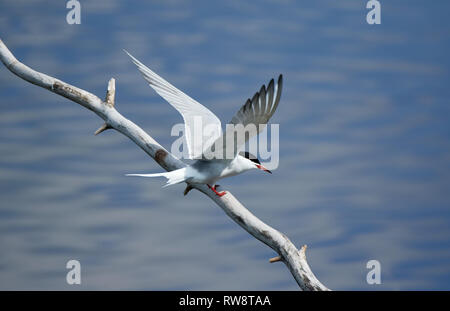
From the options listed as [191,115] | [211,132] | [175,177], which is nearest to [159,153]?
[191,115]

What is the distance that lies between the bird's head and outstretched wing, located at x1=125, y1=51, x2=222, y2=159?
17.5 inches

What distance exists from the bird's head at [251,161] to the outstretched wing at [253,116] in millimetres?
523

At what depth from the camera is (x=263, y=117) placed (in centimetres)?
448

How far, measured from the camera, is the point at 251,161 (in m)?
5.48

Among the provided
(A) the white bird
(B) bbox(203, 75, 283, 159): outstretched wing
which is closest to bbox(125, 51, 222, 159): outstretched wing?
(A) the white bird

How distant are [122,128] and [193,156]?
1327 mm

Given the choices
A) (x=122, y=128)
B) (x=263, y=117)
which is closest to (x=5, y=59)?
(x=122, y=128)

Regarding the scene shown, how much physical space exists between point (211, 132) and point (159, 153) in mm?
788

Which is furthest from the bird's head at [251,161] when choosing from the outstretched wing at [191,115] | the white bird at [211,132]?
the outstretched wing at [191,115]

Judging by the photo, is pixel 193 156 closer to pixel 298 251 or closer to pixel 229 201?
pixel 229 201

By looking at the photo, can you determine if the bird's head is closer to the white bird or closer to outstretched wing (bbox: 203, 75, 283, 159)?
the white bird

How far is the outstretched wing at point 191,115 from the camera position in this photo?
19.0 feet

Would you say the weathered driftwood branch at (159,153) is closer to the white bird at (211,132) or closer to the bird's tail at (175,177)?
the white bird at (211,132)

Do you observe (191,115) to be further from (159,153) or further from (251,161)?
(251,161)
